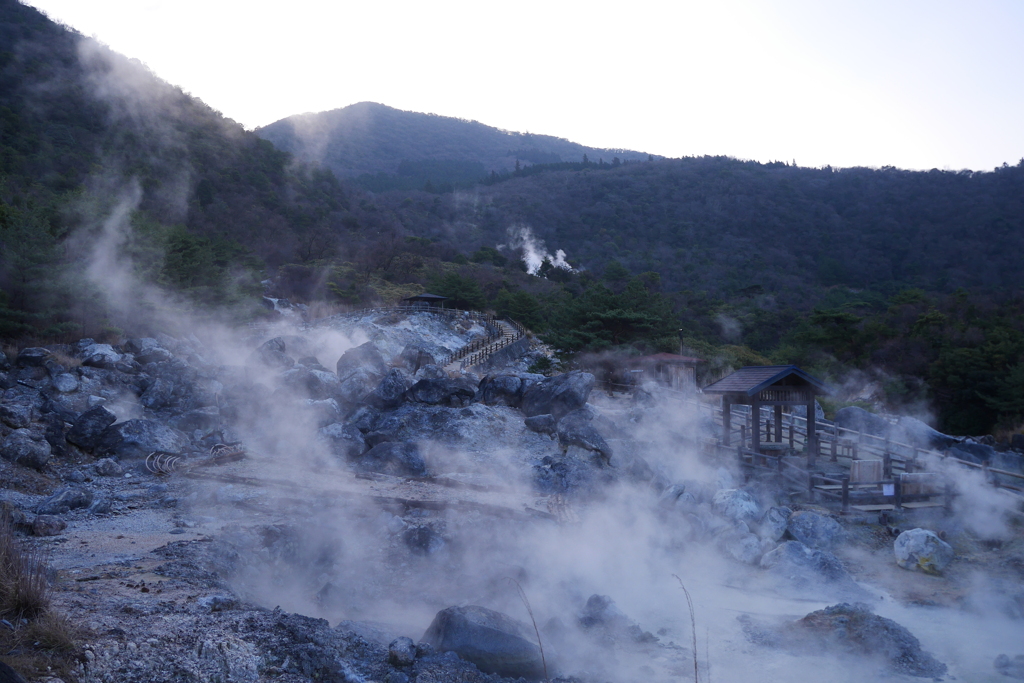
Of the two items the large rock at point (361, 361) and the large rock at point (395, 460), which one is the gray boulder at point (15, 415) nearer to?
the large rock at point (395, 460)

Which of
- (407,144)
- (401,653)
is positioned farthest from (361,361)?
(407,144)

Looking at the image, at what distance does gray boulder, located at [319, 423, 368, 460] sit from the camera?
12.7m

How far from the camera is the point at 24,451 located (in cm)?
959

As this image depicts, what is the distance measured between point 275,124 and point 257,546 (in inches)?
5525

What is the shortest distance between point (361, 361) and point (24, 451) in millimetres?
10391

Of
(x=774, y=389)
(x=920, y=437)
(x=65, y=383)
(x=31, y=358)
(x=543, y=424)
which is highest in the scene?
(x=31, y=358)

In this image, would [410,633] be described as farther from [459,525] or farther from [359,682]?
[459,525]

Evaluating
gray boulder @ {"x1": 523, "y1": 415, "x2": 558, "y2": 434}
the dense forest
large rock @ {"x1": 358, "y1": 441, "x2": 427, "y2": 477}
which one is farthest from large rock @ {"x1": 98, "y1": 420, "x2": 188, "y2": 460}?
gray boulder @ {"x1": 523, "y1": 415, "x2": 558, "y2": 434}

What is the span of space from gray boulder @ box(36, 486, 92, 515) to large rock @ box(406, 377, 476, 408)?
832 cm

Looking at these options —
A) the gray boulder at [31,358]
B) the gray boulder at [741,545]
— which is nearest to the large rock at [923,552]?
the gray boulder at [741,545]

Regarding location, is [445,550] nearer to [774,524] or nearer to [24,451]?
[774,524]

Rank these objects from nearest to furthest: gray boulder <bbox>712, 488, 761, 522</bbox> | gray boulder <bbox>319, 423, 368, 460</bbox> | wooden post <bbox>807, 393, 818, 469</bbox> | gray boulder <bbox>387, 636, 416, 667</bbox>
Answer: gray boulder <bbox>387, 636, 416, 667</bbox>, gray boulder <bbox>712, 488, 761, 522</bbox>, wooden post <bbox>807, 393, 818, 469</bbox>, gray boulder <bbox>319, 423, 368, 460</bbox>

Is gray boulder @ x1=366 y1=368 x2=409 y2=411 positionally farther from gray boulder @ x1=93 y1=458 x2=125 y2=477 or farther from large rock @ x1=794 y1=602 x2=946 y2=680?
large rock @ x1=794 y1=602 x2=946 y2=680

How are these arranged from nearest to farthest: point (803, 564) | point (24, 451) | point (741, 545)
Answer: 1. point (803, 564)
2. point (741, 545)
3. point (24, 451)
